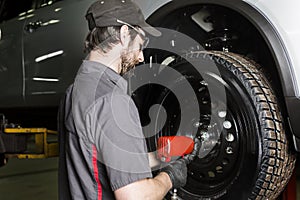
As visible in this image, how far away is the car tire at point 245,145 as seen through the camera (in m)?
2.04

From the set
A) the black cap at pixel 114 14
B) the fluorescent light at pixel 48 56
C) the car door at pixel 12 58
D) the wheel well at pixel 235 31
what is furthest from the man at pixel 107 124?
the car door at pixel 12 58

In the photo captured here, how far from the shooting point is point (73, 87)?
5.58 feet

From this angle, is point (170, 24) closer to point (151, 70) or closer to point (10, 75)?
point (151, 70)

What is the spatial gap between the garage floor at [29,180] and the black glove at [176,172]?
6.24 ft

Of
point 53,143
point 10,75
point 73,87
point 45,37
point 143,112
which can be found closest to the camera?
point 73,87

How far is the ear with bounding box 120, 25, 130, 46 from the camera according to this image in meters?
1.67

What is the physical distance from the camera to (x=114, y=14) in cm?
167

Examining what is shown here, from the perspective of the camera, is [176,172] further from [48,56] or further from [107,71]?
[48,56]

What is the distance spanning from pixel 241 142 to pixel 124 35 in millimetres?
760

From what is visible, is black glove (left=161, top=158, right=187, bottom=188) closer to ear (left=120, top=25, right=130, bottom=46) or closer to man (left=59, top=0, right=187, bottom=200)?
man (left=59, top=0, right=187, bottom=200)

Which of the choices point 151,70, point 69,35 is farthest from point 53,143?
point 151,70

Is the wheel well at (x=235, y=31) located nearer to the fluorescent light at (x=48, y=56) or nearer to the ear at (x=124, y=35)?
the ear at (x=124, y=35)

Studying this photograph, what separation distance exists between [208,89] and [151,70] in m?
0.40

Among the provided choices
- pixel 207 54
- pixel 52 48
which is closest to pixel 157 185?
pixel 207 54
